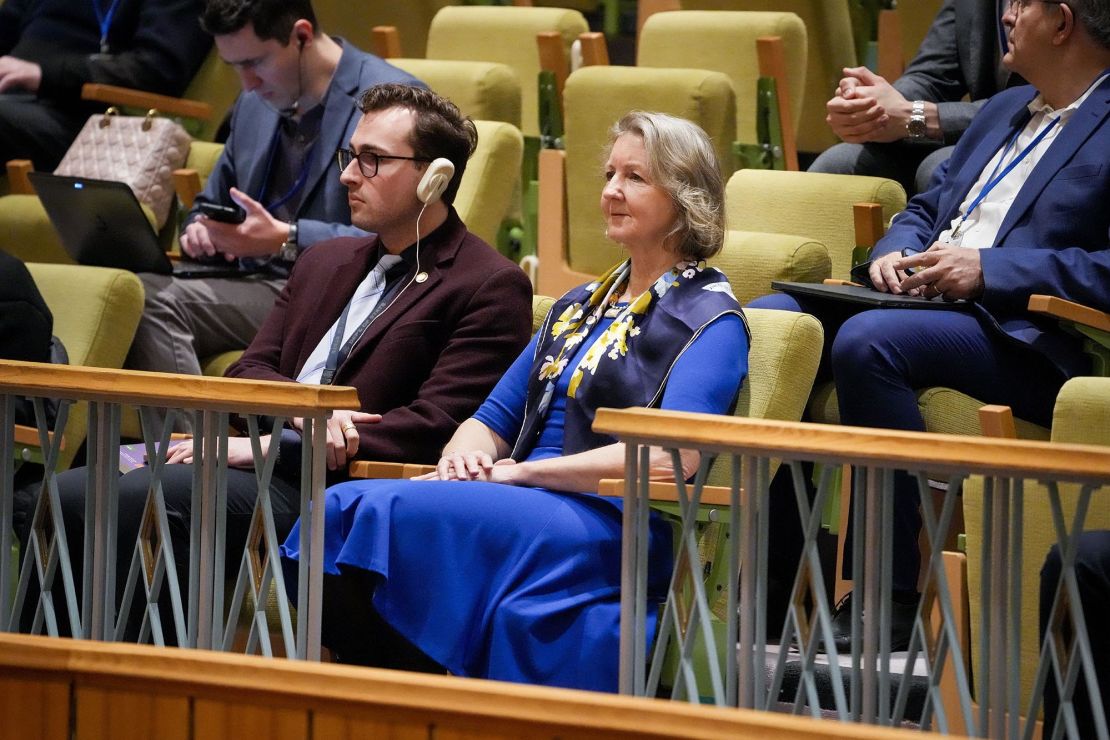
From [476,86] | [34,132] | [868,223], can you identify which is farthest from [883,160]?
[34,132]

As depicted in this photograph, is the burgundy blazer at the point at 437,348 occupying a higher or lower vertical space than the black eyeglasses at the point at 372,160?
lower

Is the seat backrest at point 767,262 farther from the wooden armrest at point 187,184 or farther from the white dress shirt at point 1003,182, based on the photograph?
the wooden armrest at point 187,184

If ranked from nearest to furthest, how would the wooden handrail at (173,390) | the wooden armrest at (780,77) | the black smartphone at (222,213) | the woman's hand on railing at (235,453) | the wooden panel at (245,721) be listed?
the wooden panel at (245,721), the wooden handrail at (173,390), the woman's hand on railing at (235,453), the black smartphone at (222,213), the wooden armrest at (780,77)

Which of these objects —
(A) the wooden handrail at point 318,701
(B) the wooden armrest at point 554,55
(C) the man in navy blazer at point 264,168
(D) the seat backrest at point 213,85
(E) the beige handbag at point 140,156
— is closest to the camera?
(A) the wooden handrail at point 318,701

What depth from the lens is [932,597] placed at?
1.87m

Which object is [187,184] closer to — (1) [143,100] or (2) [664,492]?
(1) [143,100]

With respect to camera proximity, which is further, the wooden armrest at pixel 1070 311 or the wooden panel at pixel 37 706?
the wooden armrest at pixel 1070 311

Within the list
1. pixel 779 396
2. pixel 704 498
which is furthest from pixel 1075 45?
pixel 704 498

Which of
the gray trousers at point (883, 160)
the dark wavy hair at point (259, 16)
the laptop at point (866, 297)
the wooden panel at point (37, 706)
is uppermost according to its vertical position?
the dark wavy hair at point (259, 16)

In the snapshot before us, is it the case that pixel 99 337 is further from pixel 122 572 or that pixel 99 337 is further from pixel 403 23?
pixel 403 23

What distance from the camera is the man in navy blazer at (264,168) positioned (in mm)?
3400

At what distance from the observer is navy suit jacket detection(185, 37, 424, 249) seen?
135 inches

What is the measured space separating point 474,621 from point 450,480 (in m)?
0.22

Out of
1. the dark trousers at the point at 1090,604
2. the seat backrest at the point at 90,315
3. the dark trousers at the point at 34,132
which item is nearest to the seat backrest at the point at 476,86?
the seat backrest at the point at 90,315
